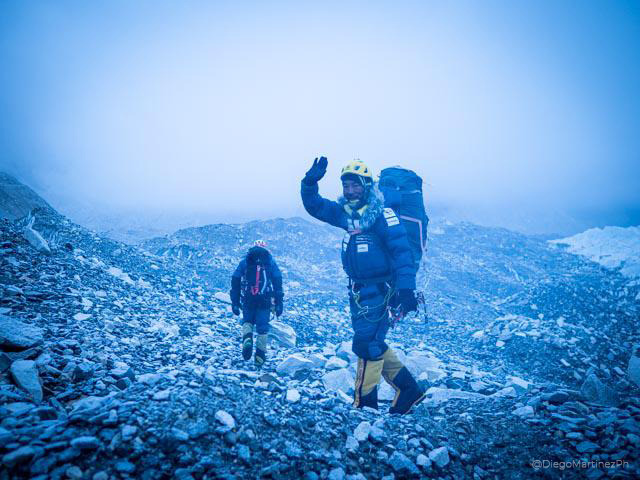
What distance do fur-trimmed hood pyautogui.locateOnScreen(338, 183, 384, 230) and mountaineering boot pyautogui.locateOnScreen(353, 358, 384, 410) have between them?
71.7 inches

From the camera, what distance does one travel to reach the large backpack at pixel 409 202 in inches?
163

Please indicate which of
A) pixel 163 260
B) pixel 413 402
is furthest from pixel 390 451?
pixel 163 260

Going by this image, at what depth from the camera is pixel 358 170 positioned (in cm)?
389

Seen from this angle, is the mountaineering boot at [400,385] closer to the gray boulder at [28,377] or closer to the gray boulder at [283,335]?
the gray boulder at [283,335]

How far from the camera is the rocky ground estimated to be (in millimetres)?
2135

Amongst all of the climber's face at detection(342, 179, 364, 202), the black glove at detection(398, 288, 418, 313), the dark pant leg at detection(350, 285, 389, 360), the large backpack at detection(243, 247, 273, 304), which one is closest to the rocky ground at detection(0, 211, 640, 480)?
the dark pant leg at detection(350, 285, 389, 360)

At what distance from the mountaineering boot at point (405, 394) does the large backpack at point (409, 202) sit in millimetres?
1563

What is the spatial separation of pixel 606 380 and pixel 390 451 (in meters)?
7.47

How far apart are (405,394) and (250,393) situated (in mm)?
2051

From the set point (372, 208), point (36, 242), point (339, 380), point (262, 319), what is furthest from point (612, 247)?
point (36, 242)

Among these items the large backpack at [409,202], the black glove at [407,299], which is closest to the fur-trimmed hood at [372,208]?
the large backpack at [409,202]

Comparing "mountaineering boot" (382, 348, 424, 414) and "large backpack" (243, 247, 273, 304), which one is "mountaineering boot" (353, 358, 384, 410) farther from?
"large backpack" (243, 247, 273, 304)

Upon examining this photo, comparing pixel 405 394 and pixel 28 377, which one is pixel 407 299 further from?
pixel 28 377

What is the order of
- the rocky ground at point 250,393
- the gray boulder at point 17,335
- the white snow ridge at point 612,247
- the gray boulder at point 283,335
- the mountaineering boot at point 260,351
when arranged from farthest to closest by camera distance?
the white snow ridge at point 612,247 < the gray boulder at point 283,335 < the mountaineering boot at point 260,351 < the gray boulder at point 17,335 < the rocky ground at point 250,393
